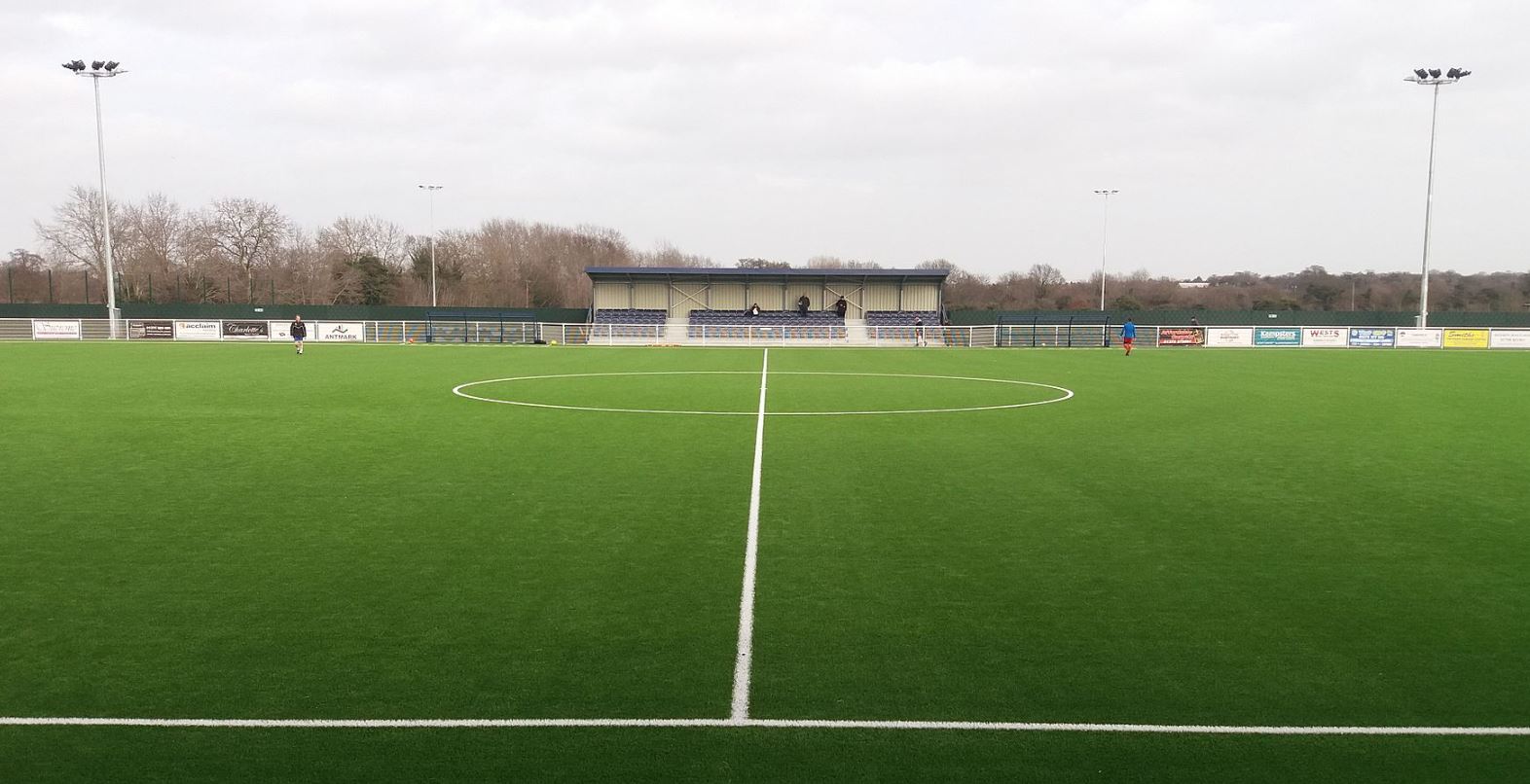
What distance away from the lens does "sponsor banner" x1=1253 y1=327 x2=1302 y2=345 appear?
50.9 meters

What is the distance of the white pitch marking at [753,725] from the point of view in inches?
175

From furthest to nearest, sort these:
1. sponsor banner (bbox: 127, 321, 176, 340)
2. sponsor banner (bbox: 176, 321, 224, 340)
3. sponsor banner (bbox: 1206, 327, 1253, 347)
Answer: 1. sponsor banner (bbox: 127, 321, 176, 340)
2. sponsor banner (bbox: 176, 321, 224, 340)
3. sponsor banner (bbox: 1206, 327, 1253, 347)

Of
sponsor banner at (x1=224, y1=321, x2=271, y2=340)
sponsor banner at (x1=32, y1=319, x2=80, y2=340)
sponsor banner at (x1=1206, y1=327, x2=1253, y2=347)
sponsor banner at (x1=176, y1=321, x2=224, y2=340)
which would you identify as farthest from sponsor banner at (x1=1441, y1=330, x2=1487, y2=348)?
sponsor banner at (x1=32, y1=319, x2=80, y2=340)

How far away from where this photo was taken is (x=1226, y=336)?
52188mm

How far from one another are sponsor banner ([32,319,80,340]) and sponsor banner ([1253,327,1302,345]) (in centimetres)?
6448

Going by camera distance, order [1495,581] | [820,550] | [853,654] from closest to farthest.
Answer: [853,654]
[1495,581]
[820,550]

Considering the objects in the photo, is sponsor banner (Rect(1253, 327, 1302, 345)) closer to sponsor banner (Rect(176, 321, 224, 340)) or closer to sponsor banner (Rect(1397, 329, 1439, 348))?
sponsor banner (Rect(1397, 329, 1439, 348))

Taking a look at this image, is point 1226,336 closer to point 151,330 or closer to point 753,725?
point 753,725

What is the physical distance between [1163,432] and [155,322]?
55.4 m

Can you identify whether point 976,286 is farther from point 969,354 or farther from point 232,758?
point 232,758

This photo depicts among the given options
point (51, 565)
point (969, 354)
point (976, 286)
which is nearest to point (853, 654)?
point (51, 565)

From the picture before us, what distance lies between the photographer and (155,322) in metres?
52.7

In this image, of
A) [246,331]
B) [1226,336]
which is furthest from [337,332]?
[1226,336]

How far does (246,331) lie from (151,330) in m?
5.45
